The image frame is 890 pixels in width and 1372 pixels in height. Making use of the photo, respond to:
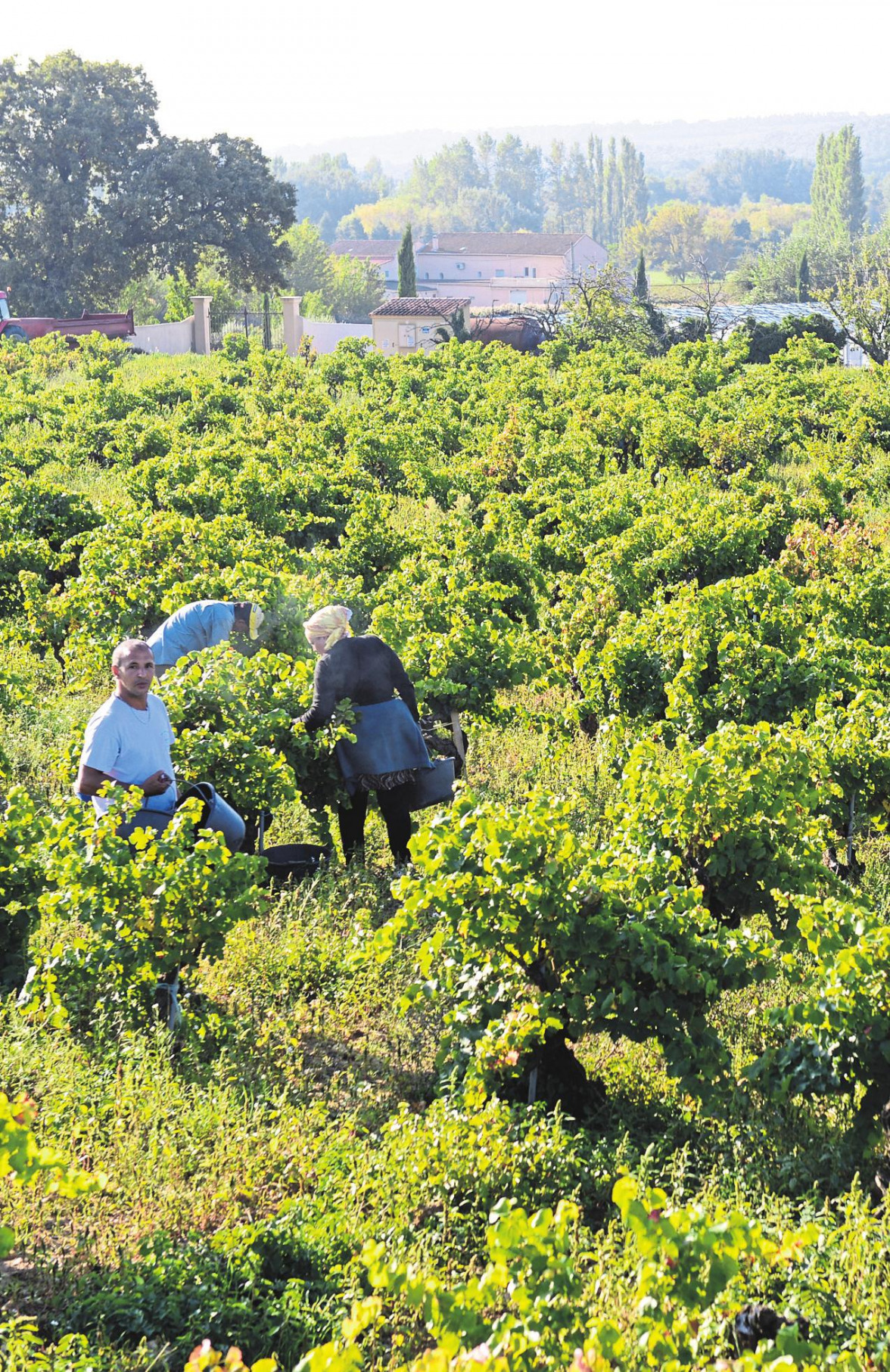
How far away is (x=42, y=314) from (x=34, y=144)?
7327 mm

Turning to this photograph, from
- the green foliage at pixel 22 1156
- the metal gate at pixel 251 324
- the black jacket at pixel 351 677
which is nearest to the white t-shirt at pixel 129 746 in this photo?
the black jacket at pixel 351 677

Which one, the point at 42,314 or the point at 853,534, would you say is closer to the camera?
the point at 853,534

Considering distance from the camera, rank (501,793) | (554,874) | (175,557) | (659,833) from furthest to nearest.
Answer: (175,557), (501,793), (659,833), (554,874)

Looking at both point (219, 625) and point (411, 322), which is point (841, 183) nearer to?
point (411, 322)

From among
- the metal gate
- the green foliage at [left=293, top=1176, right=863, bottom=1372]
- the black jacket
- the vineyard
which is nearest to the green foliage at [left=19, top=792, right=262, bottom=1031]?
the vineyard

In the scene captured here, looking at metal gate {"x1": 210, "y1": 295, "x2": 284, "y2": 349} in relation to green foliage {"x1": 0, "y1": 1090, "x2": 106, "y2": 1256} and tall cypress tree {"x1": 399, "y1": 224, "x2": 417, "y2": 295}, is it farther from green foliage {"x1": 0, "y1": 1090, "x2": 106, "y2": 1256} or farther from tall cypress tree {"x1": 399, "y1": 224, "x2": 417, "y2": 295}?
green foliage {"x1": 0, "y1": 1090, "x2": 106, "y2": 1256}

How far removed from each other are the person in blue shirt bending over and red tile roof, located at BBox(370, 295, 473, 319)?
46300 millimetres

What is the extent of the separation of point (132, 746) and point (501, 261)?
421ft

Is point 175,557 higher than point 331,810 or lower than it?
higher

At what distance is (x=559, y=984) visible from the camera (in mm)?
5141

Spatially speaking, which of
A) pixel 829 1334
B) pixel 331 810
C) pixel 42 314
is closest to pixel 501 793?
pixel 331 810

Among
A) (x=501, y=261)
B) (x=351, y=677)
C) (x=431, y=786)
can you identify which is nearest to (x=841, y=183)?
(x=501, y=261)

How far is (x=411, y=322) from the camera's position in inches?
2143

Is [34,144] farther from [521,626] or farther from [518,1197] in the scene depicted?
[518,1197]
